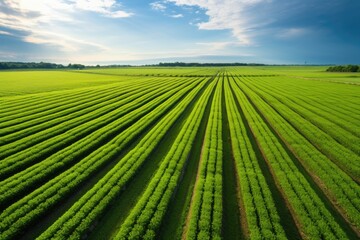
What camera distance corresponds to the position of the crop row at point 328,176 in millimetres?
13633

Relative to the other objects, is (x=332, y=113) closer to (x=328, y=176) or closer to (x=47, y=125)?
(x=328, y=176)

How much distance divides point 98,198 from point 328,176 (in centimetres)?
A: 1617

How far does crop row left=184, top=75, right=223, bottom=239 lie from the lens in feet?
38.1

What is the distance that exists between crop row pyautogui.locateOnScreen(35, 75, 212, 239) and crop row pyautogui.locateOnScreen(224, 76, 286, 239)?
26.5 feet

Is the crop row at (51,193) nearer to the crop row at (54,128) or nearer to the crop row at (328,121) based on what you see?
the crop row at (54,128)

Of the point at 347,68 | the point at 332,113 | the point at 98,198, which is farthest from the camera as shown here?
the point at 347,68

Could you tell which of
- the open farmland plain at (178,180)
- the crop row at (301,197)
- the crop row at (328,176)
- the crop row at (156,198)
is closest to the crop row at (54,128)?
the open farmland plain at (178,180)

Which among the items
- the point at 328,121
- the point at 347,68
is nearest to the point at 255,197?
the point at 328,121

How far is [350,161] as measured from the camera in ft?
62.4

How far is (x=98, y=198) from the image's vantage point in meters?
13.8

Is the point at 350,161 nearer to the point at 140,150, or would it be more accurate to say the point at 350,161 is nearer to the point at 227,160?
the point at 227,160

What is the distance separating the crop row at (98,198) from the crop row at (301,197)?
1080 centimetres

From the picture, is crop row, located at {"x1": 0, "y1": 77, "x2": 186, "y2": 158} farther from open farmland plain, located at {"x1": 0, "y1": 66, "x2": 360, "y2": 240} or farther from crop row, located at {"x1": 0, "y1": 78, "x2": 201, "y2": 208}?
crop row, located at {"x1": 0, "y1": 78, "x2": 201, "y2": 208}

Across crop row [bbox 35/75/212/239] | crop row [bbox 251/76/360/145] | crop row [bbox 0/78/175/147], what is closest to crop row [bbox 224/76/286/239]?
crop row [bbox 35/75/212/239]
